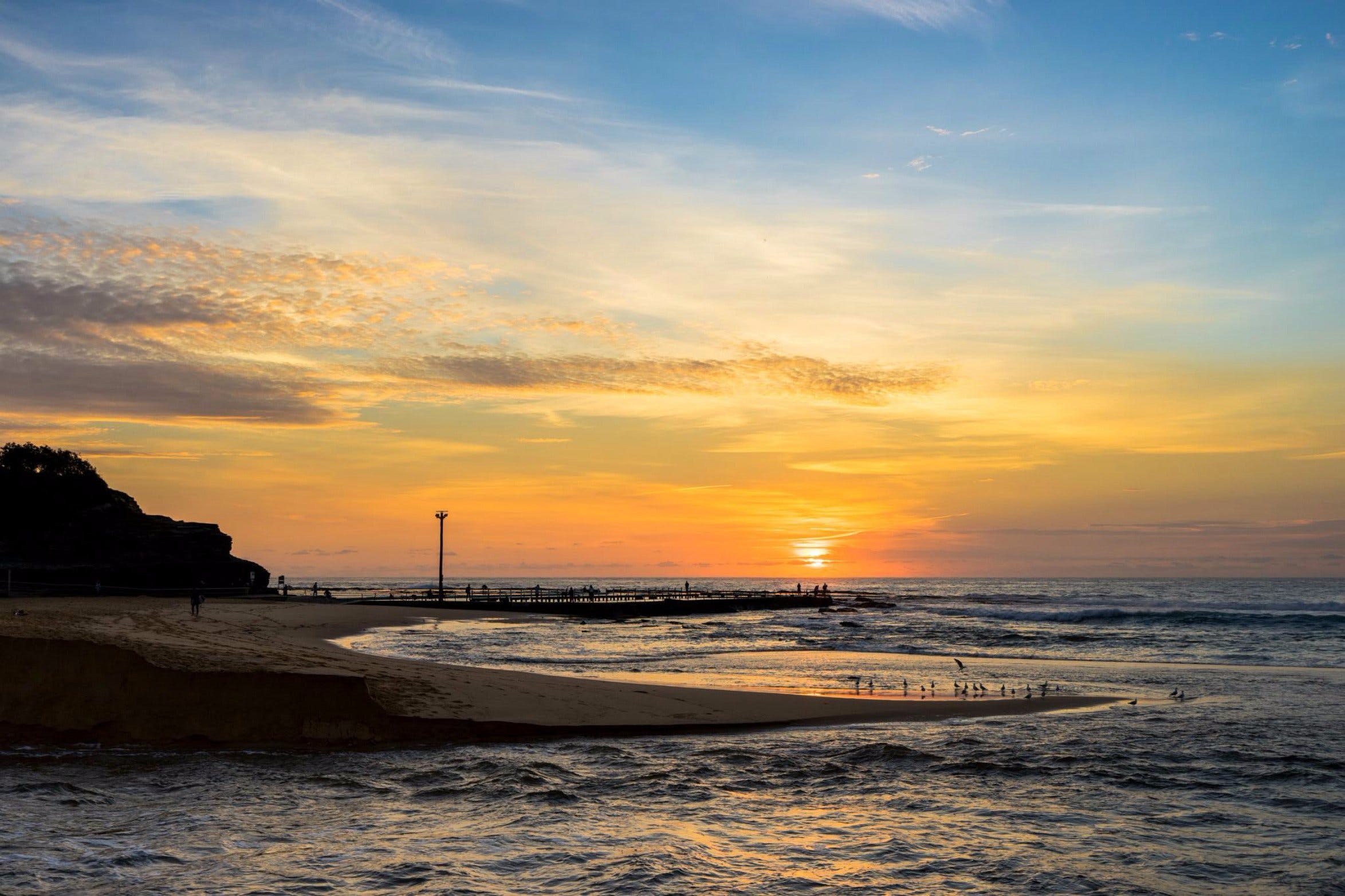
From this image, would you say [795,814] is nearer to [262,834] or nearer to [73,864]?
[262,834]

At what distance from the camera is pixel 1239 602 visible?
3423 inches

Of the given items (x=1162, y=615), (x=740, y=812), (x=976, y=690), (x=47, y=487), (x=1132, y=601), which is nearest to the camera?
(x=740, y=812)

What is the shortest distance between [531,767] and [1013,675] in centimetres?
1966

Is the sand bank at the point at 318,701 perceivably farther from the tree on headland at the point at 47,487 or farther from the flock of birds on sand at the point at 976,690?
the tree on headland at the point at 47,487

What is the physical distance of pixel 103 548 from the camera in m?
61.6

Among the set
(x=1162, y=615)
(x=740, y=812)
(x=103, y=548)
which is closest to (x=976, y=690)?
(x=740, y=812)

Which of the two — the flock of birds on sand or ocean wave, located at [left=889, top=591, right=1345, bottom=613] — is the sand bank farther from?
ocean wave, located at [left=889, top=591, right=1345, bottom=613]

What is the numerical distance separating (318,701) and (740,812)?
6.79m

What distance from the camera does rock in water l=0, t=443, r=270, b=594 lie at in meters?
56.8

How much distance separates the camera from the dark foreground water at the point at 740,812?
843cm

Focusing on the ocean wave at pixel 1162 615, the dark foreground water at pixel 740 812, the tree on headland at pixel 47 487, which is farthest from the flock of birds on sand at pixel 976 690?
the tree on headland at pixel 47 487

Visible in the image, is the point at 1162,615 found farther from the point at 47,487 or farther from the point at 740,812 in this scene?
the point at 47,487

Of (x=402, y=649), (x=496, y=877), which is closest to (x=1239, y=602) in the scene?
(x=402, y=649)

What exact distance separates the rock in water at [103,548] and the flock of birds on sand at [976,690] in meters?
47.8
